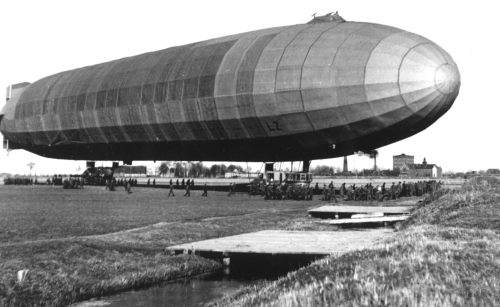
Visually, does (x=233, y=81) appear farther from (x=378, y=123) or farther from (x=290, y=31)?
(x=378, y=123)

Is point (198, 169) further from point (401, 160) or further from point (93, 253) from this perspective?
point (93, 253)

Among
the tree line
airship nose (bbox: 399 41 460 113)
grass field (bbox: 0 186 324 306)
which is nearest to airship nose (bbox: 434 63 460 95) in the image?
airship nose (bbox: 399 41 460 113)

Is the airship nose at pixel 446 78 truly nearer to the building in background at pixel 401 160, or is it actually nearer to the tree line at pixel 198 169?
the tree line at pixel 198 169

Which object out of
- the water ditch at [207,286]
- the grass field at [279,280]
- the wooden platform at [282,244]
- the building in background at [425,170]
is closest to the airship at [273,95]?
the grass field at [279,280]

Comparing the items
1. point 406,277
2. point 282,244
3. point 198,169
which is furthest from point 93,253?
point 198,169

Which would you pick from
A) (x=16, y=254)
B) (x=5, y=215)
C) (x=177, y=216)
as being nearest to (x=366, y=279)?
(x=16, y=254)

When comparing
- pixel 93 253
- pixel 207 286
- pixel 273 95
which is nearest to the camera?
pixel 207 286

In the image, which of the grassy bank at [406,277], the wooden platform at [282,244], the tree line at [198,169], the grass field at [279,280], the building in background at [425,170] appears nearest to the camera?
the grassy bank at [406,277]
